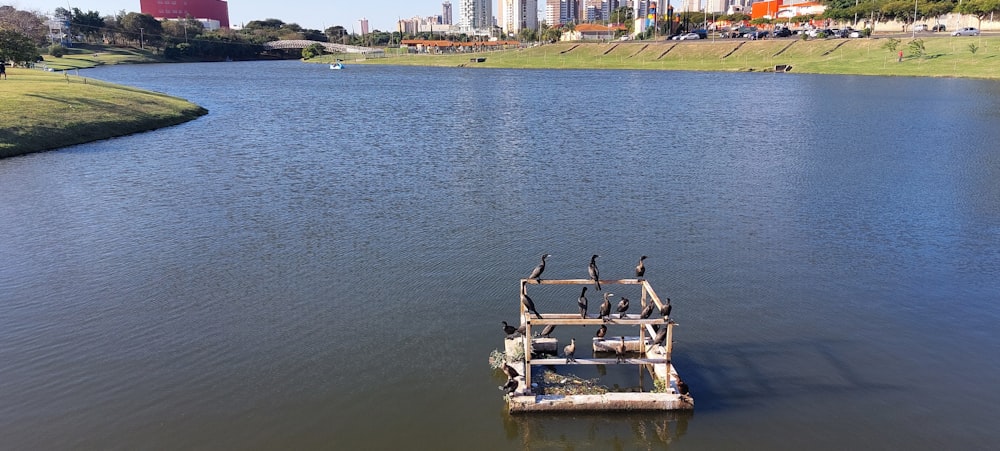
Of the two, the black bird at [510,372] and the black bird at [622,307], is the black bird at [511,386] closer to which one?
the black bird at [510,372]

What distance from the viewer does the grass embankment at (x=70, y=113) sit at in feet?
157

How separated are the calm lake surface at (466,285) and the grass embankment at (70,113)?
2708 millimetres

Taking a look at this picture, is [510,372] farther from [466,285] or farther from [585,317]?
[466,285]

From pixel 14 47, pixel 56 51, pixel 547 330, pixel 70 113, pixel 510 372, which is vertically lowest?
pixel 510 372

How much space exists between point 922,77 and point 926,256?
81601 mm

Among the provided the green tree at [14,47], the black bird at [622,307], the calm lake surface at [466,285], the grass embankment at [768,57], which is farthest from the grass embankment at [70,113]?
the grass embankment at [768,57]

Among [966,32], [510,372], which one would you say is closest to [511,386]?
[510,372]

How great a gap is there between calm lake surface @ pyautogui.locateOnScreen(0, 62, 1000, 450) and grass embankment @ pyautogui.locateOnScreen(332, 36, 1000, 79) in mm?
60216

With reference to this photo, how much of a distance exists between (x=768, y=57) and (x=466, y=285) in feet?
408

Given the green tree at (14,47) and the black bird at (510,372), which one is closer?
the black bird at (510,372)

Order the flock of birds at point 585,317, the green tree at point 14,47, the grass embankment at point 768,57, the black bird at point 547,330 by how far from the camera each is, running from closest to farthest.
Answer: the flock of birds at point 585,317 < the black bird at point 547,330 < the green tree at point 14,47 < the grass embankment at point 768,57

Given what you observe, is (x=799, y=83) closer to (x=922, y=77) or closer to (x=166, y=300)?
(x=922, y=77)

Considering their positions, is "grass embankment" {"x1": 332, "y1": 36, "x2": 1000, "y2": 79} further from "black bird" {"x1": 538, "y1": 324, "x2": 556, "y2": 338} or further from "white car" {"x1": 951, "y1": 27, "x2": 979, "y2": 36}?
"black bird" {"x1": 538, "y1": 324, "x2": 556, "y2": 338}

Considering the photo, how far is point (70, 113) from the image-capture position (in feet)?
178
